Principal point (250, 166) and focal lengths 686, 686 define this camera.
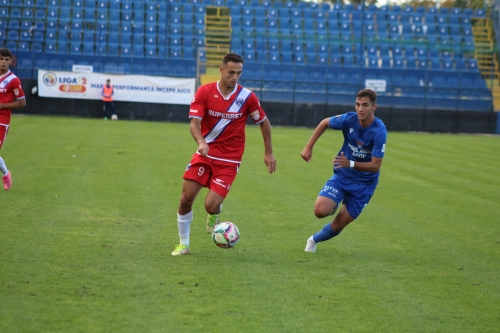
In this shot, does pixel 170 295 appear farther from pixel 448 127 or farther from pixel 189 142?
pixel 448 127

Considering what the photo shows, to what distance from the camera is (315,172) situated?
1492cm

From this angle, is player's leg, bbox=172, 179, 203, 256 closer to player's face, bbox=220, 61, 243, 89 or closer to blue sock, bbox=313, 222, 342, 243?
player's face, bbox=220, 61, 243, 89

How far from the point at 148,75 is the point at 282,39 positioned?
8297 mm

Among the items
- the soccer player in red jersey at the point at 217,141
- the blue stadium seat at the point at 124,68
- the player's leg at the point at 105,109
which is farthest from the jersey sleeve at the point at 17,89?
the blue stadium seat at the point at 124,68

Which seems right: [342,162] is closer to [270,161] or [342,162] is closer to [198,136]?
[270,161]

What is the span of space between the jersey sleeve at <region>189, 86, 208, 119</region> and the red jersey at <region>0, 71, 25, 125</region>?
4.77m

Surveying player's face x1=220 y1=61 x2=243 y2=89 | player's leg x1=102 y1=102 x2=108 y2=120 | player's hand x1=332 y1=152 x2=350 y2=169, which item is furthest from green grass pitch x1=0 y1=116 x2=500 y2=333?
Answer: player's leg x1=102 y1=102 x2=108 y2=120

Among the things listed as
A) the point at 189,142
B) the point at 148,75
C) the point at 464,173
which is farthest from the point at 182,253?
the point at 148,75

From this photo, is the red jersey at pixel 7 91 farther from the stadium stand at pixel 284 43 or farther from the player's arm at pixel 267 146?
the stadium stand at pixel 284 43

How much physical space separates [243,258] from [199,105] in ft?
5.35

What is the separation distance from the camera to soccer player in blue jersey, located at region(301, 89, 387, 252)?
734 cm

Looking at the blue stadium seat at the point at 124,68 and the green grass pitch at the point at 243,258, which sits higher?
the blue stadium seat at the point at 124,68

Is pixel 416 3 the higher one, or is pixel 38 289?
pixel 416 3

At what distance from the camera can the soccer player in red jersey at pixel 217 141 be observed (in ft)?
22.9
